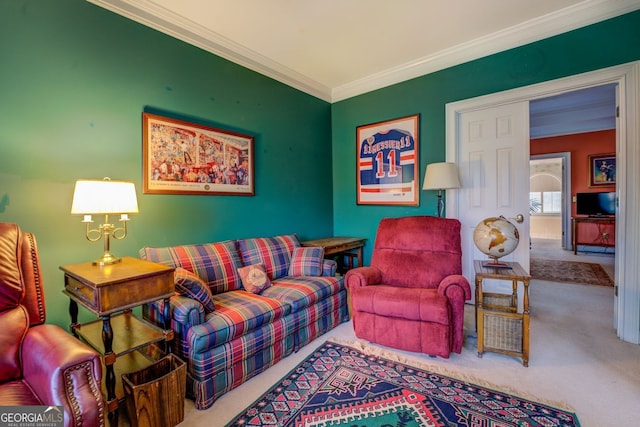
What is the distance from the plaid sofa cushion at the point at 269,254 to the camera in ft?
9.41

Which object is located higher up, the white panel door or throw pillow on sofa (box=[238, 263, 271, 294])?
the white panel door

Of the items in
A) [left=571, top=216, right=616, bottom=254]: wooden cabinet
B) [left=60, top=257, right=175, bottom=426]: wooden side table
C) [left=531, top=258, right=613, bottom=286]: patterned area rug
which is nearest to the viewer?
[left=60, top=257, right=175, bottom=426]: wooden side table

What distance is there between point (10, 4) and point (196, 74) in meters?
1.23

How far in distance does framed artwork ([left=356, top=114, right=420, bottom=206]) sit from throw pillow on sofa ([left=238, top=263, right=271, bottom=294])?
205cm

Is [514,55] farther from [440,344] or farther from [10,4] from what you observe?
[10,4]

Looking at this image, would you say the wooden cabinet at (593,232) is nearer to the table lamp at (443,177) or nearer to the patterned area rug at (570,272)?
the patterned area rug at (570,272)

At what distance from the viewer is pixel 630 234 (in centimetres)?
247

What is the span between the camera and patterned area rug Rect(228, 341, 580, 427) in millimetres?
1606

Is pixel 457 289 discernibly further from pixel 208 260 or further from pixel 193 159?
pixel 193 159

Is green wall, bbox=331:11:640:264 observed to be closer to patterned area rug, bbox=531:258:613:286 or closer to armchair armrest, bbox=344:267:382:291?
armchair armrest, bbox=344:267:382:291

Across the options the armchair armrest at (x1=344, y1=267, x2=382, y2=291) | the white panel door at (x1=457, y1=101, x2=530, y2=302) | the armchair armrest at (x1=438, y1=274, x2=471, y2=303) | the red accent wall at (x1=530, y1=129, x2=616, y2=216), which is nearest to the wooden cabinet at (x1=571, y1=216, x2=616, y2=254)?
the red accent wall at (x1=530, y1=129, x2=616, y2=216)

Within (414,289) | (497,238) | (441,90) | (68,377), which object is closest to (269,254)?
(414,289)

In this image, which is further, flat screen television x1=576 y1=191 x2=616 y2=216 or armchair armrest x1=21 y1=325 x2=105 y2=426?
flat screen television x1=576 y1=191 x2=616 y2=216

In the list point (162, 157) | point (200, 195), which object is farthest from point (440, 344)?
point (162, 157)
